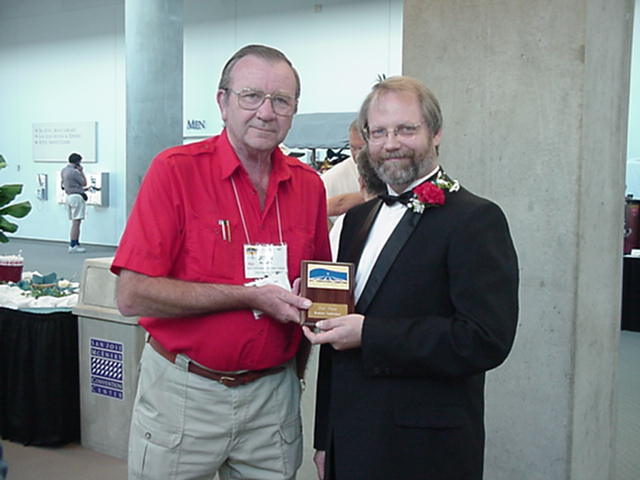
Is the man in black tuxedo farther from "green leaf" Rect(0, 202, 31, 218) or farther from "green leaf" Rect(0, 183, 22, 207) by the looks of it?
"green leaf" Rect(0, 183, 22, 207)

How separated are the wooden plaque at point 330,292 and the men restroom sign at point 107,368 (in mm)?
2553

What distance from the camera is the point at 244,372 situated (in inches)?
78.9

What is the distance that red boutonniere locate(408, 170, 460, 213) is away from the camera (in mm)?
1800

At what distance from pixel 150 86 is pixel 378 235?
9.66 m

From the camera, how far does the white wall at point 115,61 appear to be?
13.1 m

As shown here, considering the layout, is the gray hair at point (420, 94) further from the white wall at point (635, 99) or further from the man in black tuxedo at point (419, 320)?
the white wall at point (635, 99)

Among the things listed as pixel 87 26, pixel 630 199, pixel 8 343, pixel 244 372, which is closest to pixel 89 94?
pixel 87 26

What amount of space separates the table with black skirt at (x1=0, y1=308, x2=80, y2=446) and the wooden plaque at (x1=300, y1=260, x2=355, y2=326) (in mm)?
2867

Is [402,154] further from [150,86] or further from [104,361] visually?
[150,86]

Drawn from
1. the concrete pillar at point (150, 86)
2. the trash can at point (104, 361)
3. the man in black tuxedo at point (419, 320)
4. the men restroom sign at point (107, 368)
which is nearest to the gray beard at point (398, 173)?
→ the man in black tuxedo at point (419, 320)

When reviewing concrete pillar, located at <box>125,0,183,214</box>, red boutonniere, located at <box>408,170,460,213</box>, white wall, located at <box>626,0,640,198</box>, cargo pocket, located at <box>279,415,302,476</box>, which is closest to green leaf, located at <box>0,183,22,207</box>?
cargo pocket, located at <box>279,415,302,476</box>

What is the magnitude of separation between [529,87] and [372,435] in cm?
170

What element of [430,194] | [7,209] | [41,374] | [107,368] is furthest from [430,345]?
[41,374]

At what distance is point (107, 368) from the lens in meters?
4.16
